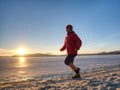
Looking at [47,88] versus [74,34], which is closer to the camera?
[47,88]

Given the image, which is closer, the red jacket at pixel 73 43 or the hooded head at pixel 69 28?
the red jacket at pixel 73 43

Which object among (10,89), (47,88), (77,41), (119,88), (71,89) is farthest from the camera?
(77,41)

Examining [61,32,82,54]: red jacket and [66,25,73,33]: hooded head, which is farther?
[66,25,73,33]: hooded head

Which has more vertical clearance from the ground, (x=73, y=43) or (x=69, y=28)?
(x=69, y=28)

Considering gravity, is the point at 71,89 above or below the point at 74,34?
below

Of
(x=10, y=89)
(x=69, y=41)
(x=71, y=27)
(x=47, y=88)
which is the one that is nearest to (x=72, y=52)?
(x=69, y=41)

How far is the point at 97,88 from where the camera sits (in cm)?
721

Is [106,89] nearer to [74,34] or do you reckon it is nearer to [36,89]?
[36,89]

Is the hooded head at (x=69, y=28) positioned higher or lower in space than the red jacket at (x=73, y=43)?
higher

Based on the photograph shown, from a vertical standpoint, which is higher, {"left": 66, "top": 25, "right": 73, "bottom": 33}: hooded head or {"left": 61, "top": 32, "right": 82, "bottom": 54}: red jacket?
{"left": 66, "top": 25, "right": 73, "bottom": 33}: hooded head

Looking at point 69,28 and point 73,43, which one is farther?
point 69,28

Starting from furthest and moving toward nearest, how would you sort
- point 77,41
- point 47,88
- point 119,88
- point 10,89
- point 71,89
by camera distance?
1. point 77,41
2. point 10,89
3. point 47,88
4. point 71,89
5. point 119,88

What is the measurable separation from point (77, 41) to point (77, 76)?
1.76m

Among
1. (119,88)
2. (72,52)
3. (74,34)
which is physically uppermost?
(74,34)
